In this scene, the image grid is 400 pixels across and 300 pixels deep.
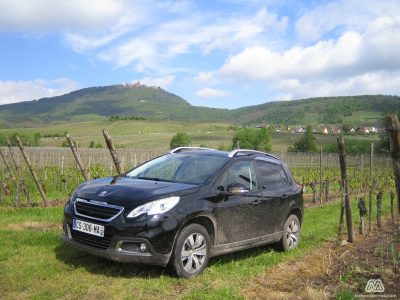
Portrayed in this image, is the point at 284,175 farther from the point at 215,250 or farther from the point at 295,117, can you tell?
the point at 295,117

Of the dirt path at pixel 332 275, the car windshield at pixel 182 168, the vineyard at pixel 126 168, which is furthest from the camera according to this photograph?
the vineyard at pixel 126 168

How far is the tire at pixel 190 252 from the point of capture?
629cm

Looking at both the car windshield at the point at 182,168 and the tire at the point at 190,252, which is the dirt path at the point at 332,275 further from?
the car windshield at the point at 182,168

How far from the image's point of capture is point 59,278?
6.12 metres

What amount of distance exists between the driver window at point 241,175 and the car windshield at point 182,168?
7.4 inches

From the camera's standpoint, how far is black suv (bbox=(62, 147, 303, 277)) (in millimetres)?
6113

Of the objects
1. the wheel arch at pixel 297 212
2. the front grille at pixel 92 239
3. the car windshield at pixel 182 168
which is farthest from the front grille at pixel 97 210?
the wheel arch at pixel 297 212

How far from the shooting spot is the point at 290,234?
28.8ft

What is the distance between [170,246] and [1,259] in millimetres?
2732

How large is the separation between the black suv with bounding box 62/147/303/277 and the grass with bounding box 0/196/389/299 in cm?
28

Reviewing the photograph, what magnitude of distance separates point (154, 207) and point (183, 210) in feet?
1.39

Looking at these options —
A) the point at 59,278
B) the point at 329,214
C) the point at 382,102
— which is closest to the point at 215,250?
the point at 59,278

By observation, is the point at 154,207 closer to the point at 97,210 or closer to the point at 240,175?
the point at 97,210

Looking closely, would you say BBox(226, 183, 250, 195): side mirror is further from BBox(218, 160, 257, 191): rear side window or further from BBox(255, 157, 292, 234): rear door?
BBox(255, 157, 292, 234): rear door
